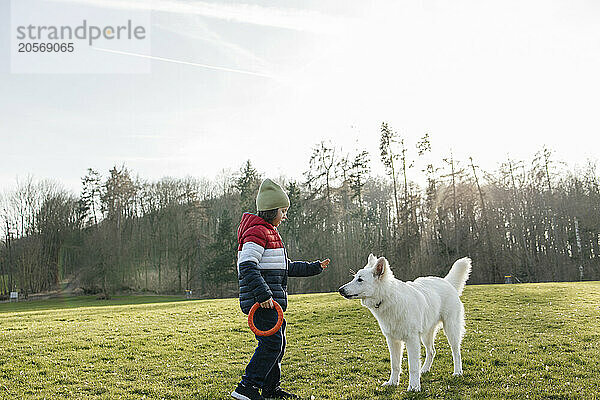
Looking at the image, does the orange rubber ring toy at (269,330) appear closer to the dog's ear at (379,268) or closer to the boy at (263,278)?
the boy at (263,278)

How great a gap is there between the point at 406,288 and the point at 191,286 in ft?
153

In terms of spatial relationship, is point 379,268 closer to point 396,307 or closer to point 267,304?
point 396,307

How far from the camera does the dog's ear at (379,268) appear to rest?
6422mm

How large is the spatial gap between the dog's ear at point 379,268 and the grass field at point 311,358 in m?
1.71

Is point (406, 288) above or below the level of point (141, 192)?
below

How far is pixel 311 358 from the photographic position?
9.66 metres

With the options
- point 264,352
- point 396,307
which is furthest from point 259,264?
point 396,307

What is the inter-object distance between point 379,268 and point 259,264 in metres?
1.95

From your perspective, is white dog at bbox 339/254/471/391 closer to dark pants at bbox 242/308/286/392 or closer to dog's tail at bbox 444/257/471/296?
dog's tail at bbox 444/257/471/296

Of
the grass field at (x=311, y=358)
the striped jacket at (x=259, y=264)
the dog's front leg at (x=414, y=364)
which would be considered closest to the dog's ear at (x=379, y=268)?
the dog's front leg at (x=414, y=364)

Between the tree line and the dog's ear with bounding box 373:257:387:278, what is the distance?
31.0m

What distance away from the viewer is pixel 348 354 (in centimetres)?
987

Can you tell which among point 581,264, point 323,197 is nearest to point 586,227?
point 581,264

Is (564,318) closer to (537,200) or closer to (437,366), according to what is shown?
(437,366)
